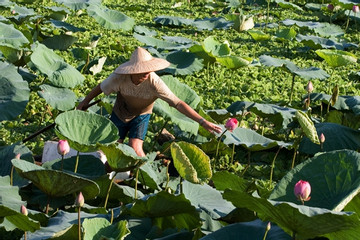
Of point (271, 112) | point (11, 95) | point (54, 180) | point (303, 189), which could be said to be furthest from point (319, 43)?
point (303, 189)

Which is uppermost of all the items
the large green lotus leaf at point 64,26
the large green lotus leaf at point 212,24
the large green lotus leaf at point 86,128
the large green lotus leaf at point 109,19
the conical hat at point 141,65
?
the conical hat at point 141,65

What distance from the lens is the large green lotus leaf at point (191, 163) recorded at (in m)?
2.76

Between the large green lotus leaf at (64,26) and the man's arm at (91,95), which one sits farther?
the large green lotus leaf at (64,26)

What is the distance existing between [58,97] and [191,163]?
6.15 feet

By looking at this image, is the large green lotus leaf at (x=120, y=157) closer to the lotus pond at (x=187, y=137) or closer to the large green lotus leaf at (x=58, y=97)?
the lotus pond at (x=187, y=137)

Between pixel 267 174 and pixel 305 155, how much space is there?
38 centimetres

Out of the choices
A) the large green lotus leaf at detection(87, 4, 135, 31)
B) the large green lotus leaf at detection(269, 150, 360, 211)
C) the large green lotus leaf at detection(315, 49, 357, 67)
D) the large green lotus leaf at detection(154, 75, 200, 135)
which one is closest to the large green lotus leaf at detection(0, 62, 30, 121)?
the large green lotus leaf at detection(154, 75, 200, 135)

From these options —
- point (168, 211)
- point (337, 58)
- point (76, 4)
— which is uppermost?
point (168, 211)

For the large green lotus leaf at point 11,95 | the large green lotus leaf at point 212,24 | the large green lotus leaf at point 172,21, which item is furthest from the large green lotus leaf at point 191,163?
the large green lotus leaf at point 172,21

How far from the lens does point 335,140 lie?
13.9 ft

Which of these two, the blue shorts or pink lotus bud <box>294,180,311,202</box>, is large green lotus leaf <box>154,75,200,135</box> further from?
pink lotus bud <box>294,180,311,202</box>

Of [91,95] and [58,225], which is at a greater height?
[58,225]

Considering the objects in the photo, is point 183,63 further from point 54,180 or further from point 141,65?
point 54,180

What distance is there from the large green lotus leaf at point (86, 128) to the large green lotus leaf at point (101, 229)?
0.83m
